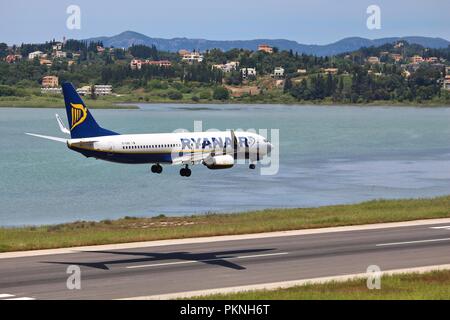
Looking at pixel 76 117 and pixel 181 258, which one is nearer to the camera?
pixel 181 258

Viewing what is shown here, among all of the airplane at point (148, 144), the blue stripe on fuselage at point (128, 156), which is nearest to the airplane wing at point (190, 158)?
the airplane at point (148, 144)

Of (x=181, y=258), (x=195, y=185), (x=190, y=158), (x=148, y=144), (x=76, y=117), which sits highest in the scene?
(x=76, y=117)

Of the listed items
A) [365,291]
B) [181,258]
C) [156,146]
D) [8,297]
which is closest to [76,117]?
[156,146]

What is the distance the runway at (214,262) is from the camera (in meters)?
43.2

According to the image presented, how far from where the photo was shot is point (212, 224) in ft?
234

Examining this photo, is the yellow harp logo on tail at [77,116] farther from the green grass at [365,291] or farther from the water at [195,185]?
the green grass at [365,291]

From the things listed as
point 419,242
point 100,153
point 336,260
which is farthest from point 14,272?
point 100,153

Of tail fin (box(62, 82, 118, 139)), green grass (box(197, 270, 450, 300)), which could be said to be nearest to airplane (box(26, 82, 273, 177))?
tail fin (box(62, 82, 118, 139))

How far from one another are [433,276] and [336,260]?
22.2 feet

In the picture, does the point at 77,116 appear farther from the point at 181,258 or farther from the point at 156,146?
the point at 181,258

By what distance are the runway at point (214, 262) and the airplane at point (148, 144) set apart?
125 ft

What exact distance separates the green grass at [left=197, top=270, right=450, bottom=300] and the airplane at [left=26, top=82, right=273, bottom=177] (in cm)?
5377

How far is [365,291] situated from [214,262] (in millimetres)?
10940
